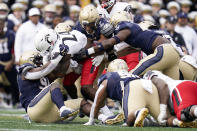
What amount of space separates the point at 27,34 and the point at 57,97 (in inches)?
203

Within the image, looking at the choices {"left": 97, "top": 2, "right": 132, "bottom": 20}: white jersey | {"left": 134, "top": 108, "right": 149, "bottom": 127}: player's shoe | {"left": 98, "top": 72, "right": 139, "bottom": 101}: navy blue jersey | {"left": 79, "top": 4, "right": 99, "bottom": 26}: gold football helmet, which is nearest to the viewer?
{"left": 134, "top": 108, "right": 149, "bottom": 127}: player's shoe

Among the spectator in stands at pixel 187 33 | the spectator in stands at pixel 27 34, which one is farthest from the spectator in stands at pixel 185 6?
the spectator in stands at pixel 27 34

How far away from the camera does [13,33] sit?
40.6ft

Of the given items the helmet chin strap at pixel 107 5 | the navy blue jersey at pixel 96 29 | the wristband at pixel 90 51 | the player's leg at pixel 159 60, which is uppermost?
the helmet chin strap at pixel 107 5

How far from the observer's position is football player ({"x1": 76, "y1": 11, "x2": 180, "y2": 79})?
7508 mm

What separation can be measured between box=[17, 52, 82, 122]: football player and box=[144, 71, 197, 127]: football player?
0.97 meters

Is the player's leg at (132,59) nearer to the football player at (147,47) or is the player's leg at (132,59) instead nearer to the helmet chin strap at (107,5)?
the helmet chin strap at (107,5)

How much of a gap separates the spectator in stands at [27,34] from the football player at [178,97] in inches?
211

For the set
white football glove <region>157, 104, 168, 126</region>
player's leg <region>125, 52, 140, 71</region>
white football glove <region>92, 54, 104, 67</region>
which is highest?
white football glove <region>92, 54, 104, 67</region>

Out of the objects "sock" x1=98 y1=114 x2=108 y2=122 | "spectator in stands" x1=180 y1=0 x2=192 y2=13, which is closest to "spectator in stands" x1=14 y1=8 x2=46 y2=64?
"spectator in stands" x1=180 y1=0 x2=192 y2=13

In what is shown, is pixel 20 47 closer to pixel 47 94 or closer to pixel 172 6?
pixel 172 6

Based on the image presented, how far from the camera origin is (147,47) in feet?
25.3

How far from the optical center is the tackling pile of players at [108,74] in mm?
6637

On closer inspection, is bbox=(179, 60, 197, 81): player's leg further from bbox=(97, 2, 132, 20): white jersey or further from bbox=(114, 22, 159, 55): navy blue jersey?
bbox=(97, 2, 132, 20): white jersey
